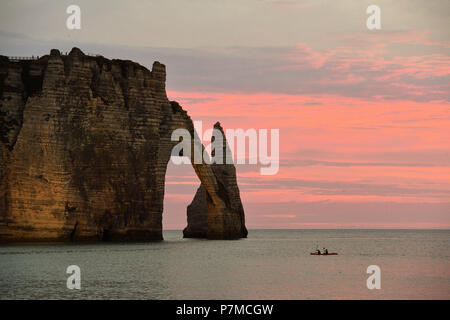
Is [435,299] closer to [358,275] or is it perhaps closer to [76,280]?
[358,275]

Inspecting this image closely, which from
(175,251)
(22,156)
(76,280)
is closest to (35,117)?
(22,156)

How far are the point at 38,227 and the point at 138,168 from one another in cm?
1293

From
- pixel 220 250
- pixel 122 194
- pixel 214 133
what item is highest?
pixel 214 133

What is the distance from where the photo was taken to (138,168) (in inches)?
3780

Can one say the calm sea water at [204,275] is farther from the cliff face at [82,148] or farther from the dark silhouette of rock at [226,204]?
the dark silhouette of rock at [226,204]

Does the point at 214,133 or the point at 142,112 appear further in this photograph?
Answer: the point at 214,133

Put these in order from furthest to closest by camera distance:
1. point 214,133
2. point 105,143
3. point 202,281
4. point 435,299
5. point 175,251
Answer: point 214,133
point 105,143
point 175,251
point 202,281
point 435,299

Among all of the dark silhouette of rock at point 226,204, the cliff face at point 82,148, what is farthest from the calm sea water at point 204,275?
the dark silhouette of rock at point 226,204

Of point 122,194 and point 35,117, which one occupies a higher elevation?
point 35,117

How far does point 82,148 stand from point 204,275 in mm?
36179

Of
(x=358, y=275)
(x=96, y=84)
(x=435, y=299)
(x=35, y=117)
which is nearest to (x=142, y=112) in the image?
(x=96, y=84)

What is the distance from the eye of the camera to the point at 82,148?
9281 cm

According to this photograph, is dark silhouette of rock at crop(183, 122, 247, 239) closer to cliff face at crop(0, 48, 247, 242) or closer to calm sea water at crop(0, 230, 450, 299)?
cliff face at crop(0, 48, 247, 242)

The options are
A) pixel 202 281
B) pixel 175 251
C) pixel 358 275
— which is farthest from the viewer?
pixel 175 251
